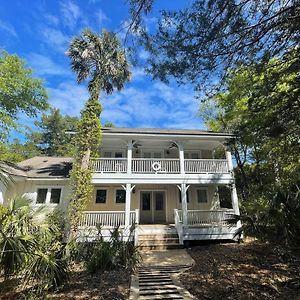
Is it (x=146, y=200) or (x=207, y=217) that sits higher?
(x=146, y=200)

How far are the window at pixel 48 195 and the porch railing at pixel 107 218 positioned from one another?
3221 mm

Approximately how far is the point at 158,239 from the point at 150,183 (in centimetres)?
340

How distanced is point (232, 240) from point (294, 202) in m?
8.02

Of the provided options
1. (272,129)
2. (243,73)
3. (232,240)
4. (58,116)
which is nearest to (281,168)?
(232,240)

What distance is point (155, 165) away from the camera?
1480cm

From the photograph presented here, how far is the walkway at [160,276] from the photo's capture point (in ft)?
20.1

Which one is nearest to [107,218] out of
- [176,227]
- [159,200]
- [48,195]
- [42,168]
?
[176,227]

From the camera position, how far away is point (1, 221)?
5.23 metres

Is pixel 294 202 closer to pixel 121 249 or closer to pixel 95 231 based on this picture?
pixel 121 249

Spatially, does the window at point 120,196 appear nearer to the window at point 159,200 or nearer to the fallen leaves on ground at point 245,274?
the window at point 159,200

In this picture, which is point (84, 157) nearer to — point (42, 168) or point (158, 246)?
point (42, 168)

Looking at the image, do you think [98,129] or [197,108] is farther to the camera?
[197,108]

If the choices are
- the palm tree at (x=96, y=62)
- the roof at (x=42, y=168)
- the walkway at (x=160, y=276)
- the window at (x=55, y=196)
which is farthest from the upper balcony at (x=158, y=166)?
the walkway at (x=160, y=276)

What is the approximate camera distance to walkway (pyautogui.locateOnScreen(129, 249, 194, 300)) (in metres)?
6.12
